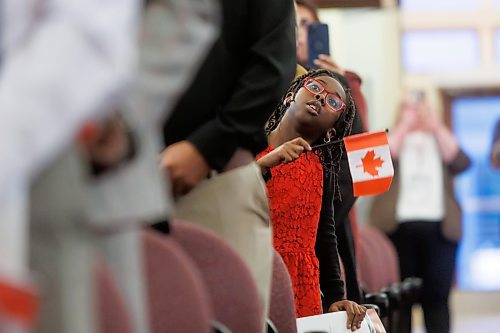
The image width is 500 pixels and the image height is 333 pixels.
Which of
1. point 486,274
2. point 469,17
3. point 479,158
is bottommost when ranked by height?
point 486,274

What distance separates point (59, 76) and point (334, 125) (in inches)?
76.7

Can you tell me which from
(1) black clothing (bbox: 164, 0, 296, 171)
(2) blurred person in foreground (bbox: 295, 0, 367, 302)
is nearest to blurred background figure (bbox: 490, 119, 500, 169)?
(2) blurred person in foreground (bbox: 295, 0, 367, 302)

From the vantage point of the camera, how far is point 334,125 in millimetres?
3414

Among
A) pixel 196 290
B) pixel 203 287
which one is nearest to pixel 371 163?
pixel 203 287

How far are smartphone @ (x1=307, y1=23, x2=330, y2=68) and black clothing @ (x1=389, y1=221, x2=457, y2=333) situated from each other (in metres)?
2.63

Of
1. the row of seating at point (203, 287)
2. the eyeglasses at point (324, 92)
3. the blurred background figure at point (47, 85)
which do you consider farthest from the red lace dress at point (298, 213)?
the blurred background figure at point (47, 85)

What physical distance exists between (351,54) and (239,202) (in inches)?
266

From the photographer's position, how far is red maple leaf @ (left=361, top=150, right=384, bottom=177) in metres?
3.48

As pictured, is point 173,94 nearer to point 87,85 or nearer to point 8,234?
point 87,85

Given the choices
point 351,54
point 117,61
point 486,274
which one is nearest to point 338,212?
point 117,61

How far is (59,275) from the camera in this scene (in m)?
1.49

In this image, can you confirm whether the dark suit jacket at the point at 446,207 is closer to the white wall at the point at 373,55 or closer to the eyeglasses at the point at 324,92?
the white wall at the point at 373,55

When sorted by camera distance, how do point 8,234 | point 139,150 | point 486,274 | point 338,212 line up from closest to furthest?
point 8,234 < point 139,150 < point 338,212 < point 486,274

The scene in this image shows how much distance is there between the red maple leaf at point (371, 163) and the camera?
3482 mm
